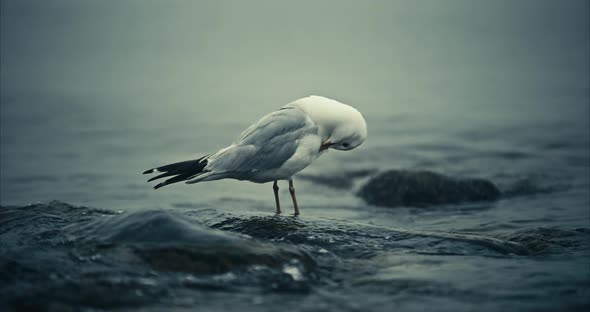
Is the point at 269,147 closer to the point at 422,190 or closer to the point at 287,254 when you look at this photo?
the point at 287,254

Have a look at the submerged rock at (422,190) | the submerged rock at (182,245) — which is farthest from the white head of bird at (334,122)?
the submerged rock at (422,190)

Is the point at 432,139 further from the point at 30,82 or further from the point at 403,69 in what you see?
the point at 30,82

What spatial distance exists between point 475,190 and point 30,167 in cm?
742

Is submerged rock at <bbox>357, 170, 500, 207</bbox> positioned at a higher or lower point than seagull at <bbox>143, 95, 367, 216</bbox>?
lower

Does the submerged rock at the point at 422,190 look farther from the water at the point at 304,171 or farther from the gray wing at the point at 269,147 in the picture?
the gray wing at the point at 269,147

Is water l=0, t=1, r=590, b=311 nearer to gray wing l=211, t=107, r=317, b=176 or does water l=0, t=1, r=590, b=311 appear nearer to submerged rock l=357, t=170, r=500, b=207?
submerged rock l=357, t=170, r=500, b=207

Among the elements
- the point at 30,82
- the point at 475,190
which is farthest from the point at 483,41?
the point at 475,190

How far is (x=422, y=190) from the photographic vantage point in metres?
9.88

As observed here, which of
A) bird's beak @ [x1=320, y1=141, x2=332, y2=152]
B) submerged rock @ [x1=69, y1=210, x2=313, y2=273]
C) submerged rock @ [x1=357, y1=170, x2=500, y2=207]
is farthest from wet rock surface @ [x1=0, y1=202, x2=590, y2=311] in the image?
submerged rock @ [x1=357, y1=170, x2=500, y2=207]

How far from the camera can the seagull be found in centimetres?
695

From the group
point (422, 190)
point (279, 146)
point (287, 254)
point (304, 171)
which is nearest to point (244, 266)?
point (287, 254)

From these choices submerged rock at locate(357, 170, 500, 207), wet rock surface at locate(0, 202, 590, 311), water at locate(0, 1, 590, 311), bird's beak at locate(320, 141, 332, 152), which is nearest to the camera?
wet rock surface at locate(0, 202, 590, 311)

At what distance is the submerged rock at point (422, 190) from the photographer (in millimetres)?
9812

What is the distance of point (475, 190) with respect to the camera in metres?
10.0
